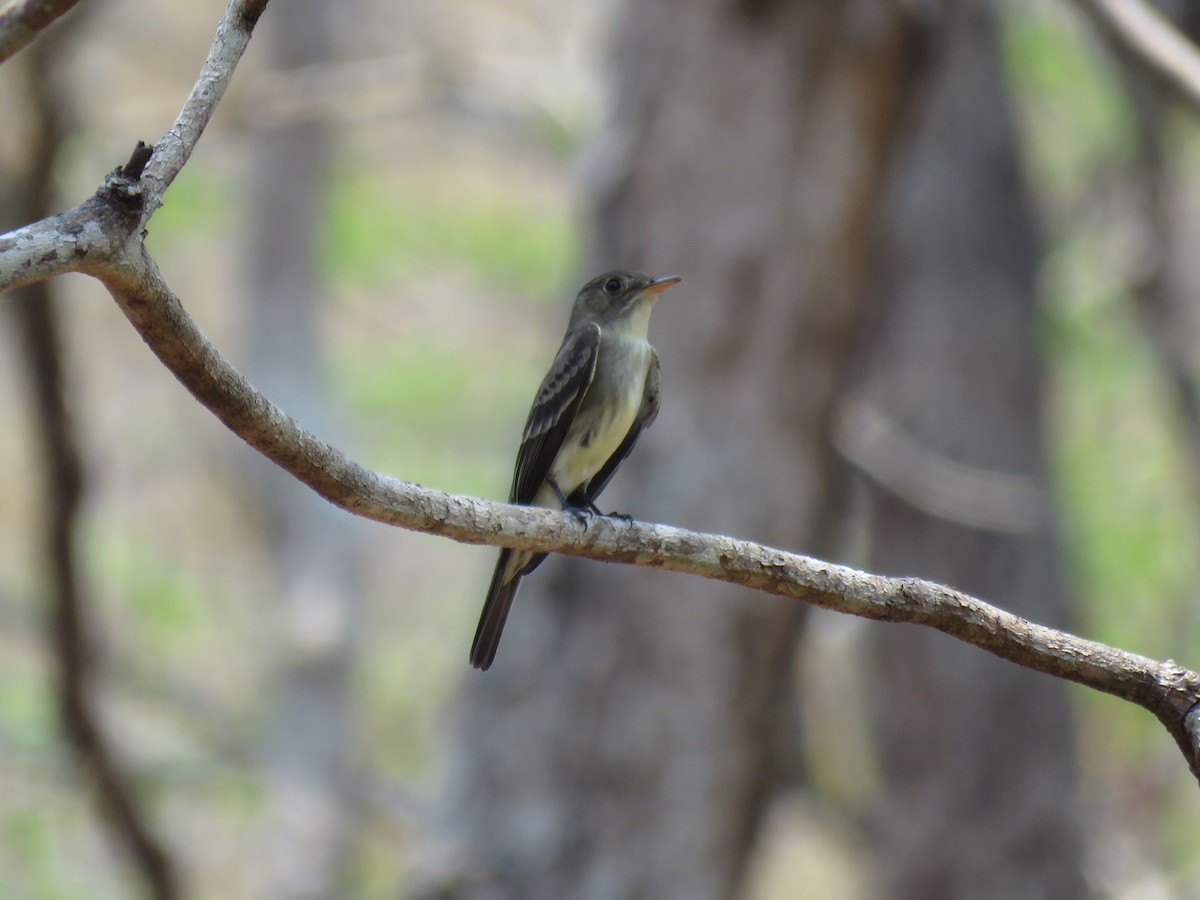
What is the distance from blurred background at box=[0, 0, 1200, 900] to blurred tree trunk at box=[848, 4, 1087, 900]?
31 millimetres

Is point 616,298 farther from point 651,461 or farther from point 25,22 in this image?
point 25,22

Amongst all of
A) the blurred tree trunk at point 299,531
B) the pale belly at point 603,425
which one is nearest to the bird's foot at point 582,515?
the pale belly at point 603,425

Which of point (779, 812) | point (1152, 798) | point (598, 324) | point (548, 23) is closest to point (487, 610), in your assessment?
point (598, 324)

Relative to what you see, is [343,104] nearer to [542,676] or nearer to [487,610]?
[542,676]

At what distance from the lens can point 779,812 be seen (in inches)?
477

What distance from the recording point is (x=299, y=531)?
12500mm

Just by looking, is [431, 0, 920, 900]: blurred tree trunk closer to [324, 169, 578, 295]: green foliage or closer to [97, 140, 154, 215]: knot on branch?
[97, 140, 154, 215]: knot on branch

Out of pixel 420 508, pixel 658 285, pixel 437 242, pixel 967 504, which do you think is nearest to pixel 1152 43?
pixel 658 285

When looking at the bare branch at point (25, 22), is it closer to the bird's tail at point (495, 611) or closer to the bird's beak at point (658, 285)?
the bird's tail at point (495, 611)

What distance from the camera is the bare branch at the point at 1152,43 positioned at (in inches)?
191

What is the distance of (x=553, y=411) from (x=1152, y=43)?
243cm

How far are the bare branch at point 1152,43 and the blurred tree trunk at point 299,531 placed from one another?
5.27 metres

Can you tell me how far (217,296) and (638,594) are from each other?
16.3 meters

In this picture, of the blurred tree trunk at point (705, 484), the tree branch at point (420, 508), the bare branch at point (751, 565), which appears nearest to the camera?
the tree branch at point (420, 508)
